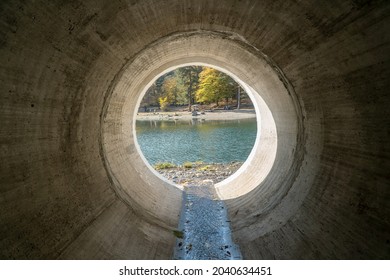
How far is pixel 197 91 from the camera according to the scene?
160 feet

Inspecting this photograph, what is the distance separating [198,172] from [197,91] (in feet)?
117

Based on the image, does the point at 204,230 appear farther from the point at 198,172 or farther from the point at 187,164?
the point at 187,164

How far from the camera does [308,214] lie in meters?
5.17

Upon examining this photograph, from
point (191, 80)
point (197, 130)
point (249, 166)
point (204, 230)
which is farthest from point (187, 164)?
point (191, 80)

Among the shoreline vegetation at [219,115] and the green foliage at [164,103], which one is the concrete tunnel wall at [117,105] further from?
the green foliage at [164,103]

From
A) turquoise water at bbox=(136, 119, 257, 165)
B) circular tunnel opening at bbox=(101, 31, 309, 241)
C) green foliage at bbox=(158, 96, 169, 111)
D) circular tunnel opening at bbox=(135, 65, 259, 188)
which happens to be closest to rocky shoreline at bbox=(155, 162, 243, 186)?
circular tunnel opening at bbox=(135, 65, 259, 188)

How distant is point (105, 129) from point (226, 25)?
3317 millimetres

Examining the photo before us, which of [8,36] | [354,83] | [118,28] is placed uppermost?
[118,28]

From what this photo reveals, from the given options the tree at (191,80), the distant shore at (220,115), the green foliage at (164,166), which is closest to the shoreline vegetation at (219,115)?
the distant shore at (220,115)

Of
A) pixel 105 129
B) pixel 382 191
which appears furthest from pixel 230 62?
pixel 382 191

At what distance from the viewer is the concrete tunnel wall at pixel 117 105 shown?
11.7 feet

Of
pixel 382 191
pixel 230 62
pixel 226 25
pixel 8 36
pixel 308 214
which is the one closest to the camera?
pixel 8 36

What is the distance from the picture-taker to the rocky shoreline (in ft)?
41.7

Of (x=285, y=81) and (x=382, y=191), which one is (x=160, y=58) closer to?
(x=285, y=81)
